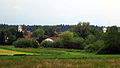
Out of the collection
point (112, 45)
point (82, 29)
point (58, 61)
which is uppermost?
point (82, 29)

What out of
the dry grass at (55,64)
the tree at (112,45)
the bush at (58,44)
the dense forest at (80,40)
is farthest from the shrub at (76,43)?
the dry grass at (55,64)

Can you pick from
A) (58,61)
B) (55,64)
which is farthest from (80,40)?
(55,64)

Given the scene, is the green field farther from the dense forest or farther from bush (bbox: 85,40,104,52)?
bush (bbox: 85,40,104,52)

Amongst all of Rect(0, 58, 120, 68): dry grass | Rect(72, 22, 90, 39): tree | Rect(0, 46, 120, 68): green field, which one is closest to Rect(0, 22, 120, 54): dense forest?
Rect(72, 22, 90, 39): tree

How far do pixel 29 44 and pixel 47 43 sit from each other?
12571 millimetres

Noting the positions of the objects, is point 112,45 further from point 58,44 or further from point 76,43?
point 58,44

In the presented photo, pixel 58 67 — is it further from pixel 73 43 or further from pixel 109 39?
pixel 73 43

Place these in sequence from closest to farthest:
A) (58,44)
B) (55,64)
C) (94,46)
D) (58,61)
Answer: (55,64) < (58,61) < (94,46) < (58,44)

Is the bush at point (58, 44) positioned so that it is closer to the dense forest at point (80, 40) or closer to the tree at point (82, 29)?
the dense forest at point (80, 40)

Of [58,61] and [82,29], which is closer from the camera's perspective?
[58,61]

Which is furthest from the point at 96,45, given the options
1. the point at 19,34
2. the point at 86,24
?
the point at 19,34

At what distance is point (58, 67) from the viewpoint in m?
20.3

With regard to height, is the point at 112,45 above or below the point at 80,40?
below

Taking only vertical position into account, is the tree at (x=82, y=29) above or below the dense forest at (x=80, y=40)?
above
